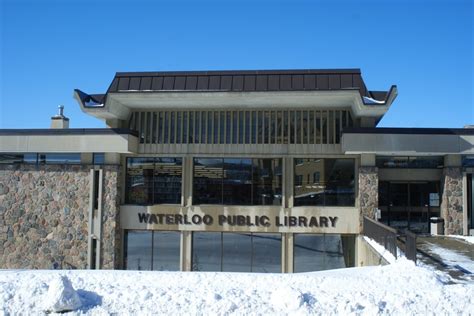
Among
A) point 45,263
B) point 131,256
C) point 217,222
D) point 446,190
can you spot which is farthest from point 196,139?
point 446,190

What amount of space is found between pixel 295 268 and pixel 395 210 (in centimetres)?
503

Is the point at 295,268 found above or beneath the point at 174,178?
beneath

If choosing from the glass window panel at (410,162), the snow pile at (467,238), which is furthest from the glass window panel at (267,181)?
the snow pile at (467,238)

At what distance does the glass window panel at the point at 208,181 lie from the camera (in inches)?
800

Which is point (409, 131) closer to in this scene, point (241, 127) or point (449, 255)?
point (449, 255)

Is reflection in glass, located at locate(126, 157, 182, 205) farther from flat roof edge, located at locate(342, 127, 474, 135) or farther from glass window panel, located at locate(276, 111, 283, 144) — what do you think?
flat roof edge, located at locate(342, 127, 474, 135)

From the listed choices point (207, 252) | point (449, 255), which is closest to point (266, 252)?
point (207, 252)

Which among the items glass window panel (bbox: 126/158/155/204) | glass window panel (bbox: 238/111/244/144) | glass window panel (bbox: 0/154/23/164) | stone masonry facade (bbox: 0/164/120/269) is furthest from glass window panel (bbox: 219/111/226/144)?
glass window panel (bbox: 0/154/23/164)

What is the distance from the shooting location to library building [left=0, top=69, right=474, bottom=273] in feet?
62.4

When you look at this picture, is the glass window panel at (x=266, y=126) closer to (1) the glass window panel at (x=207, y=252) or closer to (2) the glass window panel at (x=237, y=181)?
(2) the glass window panel at (x=237, y=181)

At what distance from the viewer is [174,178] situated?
20594mm

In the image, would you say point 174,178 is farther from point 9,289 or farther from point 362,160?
point 9,289

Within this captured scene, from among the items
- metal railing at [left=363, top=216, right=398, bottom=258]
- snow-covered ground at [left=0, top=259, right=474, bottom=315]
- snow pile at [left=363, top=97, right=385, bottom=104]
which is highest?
snow pile at [left=363, top=97, right=385, bottom=104]

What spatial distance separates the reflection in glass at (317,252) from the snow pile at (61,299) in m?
12.7
